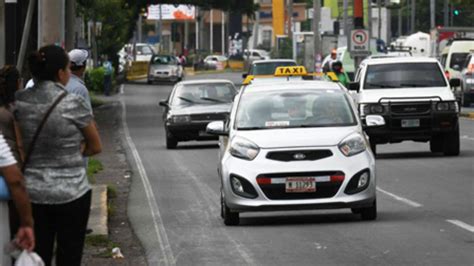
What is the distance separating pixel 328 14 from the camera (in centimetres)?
8769

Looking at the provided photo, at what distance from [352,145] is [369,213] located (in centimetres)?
83

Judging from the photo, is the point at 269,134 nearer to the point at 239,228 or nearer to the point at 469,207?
the point at 239,228

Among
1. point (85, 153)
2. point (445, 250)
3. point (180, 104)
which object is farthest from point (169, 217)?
point (180, 104)

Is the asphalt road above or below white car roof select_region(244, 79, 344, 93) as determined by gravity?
below

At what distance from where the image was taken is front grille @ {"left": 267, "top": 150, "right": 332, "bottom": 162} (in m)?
16.1

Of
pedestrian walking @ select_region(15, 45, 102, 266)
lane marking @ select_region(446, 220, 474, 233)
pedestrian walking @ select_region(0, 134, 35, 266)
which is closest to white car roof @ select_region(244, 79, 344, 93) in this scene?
lane marking @ select_region(446, 220, 474, 233)

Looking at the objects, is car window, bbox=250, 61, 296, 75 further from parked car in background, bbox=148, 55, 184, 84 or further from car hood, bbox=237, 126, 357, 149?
parked car in background, bbox=148, 55, 184, 84

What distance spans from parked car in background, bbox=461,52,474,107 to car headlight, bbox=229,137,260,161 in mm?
34414

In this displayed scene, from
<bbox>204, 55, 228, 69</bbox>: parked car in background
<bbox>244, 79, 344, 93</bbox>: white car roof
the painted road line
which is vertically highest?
<bbox>244, 79, 344, 93</bbox>: white car roof

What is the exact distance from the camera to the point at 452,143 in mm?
26891

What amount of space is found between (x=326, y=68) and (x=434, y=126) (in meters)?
24.5

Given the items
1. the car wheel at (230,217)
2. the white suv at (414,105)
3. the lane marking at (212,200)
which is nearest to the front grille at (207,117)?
the lane marking at (212,200)

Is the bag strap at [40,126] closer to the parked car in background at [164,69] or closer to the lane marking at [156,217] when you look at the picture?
the lane marking at [156,217]

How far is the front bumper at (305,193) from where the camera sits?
16.0 metres
